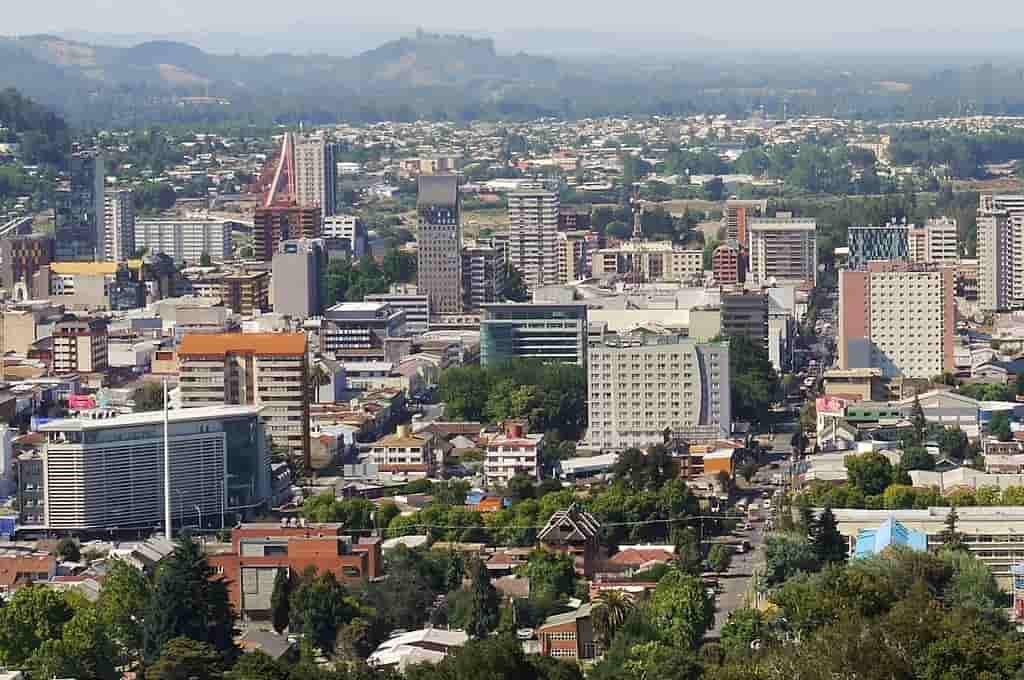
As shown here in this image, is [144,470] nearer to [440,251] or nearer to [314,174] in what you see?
[440,251]

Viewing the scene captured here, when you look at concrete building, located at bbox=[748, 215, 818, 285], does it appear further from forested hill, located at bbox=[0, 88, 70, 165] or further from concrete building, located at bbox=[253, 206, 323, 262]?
forested hill, located at bbox=[0, 88, 70, 165]

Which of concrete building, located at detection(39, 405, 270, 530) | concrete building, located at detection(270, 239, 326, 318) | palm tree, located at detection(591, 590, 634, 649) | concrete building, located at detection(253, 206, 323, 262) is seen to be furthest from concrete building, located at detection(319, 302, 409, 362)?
palm tree, located at detection(591, 590, 634, 649)

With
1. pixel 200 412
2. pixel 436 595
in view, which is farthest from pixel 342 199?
pixel 436 595

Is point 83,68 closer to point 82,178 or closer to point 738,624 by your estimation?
point 82,178

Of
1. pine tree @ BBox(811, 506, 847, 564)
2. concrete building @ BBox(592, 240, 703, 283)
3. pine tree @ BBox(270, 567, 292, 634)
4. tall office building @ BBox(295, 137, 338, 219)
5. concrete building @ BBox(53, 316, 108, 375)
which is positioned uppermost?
tall office building @ BBox(295, 137, 338, 219)

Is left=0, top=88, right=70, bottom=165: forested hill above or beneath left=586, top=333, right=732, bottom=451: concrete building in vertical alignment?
above

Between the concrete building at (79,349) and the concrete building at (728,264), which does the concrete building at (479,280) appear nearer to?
the concrete building at (728,264)
